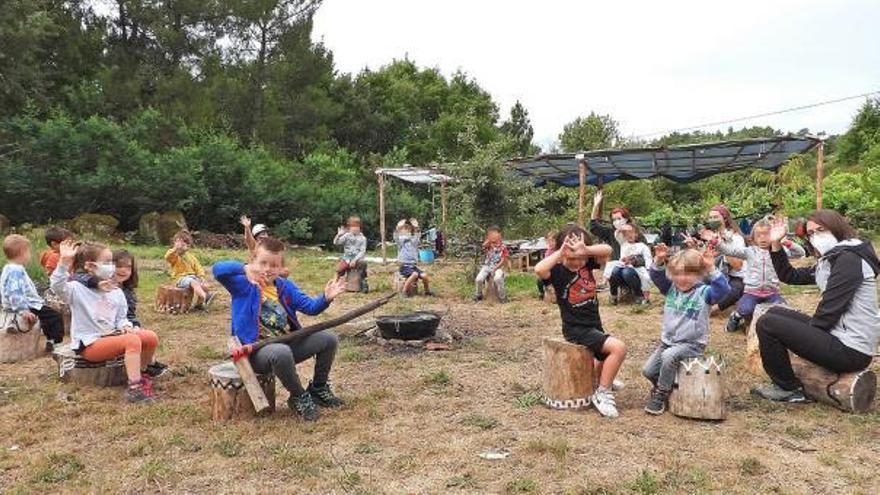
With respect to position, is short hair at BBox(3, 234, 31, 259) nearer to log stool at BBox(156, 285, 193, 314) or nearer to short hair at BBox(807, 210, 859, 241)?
log stool at BBox(156, 285, 193, 314)

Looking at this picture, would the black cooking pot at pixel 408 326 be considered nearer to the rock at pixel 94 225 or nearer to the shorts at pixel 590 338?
the shorts at pixel 590 338

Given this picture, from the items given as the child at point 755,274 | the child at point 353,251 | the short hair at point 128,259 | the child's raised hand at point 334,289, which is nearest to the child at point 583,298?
the child's raised hand at point 334,289

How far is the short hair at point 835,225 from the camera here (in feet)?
16.6

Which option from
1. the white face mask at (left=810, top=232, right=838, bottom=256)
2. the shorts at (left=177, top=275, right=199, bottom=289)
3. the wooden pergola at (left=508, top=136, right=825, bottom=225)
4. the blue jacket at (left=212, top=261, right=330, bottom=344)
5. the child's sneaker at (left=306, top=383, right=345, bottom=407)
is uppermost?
the wooden pergola at (left=508, top=136, right=825, bottom=225)

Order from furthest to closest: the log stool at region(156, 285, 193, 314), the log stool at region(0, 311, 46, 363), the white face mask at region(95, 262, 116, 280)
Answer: the log stool at region(156, 285, 193, 314) < the log stool at region(0, 311, 46, 363) < the white face mask at region(95, 262, 116, 280)

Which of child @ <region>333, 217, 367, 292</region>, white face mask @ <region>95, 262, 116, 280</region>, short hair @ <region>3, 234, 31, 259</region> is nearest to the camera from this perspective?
white face mask @ <region>95, 262, 116, 280</region>

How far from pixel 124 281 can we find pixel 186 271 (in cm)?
410

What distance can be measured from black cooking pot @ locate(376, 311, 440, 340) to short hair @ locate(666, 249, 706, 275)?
10.3 ft

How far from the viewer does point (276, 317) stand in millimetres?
5047

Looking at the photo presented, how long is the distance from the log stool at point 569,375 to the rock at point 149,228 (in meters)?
18.3

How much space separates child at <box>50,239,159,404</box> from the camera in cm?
544

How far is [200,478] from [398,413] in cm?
164

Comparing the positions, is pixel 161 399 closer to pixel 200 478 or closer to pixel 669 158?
pixel 200 478

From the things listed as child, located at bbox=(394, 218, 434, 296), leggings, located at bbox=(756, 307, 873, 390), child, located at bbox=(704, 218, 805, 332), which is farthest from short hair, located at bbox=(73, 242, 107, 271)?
child, located at bbox=(394, 218, 434, 296)
